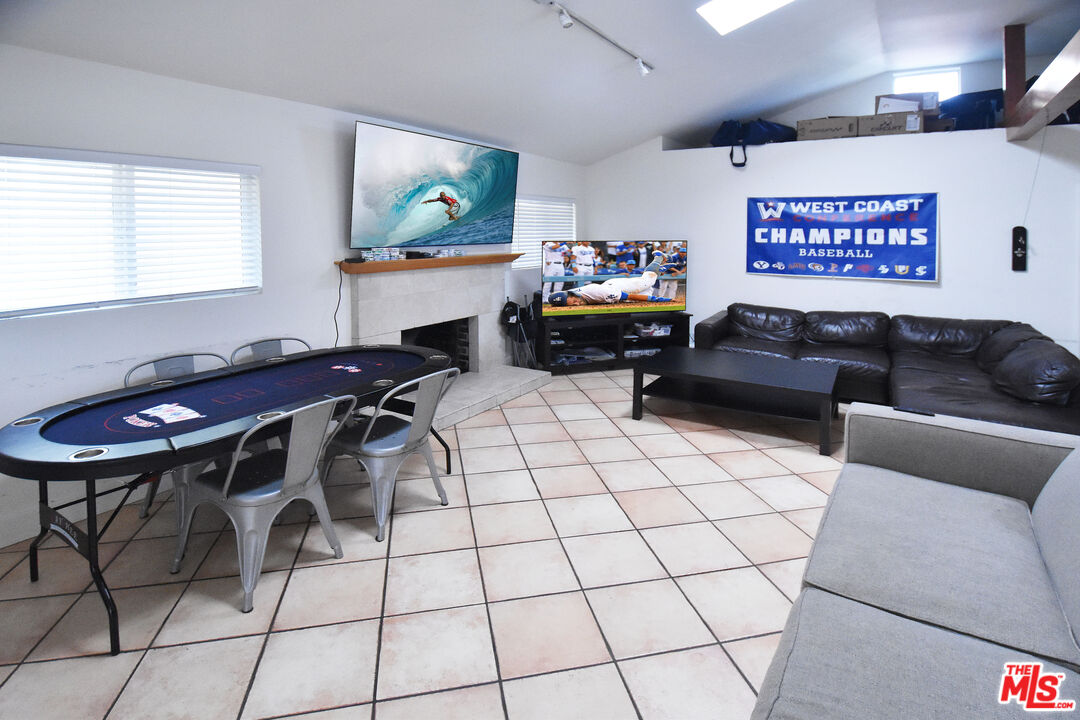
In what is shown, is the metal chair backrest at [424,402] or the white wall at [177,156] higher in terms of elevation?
the white wall at [177,156]

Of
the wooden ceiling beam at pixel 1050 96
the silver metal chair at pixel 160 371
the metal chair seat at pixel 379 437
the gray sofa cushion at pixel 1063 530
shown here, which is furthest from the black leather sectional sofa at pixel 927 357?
the silver metal chair at pixel 160 371

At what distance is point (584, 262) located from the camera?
603 centimetres

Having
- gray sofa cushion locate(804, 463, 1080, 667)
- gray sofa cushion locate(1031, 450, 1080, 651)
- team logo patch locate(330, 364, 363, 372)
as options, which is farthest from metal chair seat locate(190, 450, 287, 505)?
gray sofa cushion locate(1031, 450, 1080, 651)

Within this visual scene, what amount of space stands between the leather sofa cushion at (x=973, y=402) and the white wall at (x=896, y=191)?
127cm

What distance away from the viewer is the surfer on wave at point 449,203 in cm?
478

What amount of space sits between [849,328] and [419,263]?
12.5ft

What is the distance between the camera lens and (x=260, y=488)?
2.34 m

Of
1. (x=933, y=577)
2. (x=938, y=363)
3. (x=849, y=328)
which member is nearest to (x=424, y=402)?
(x=933, y=577)

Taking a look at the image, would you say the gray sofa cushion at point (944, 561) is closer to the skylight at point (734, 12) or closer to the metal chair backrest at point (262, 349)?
the metal chair backrest at point (262, 349)

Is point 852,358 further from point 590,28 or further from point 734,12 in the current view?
point 590,28

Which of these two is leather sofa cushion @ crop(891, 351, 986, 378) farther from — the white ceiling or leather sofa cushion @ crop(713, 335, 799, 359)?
the white ceiling

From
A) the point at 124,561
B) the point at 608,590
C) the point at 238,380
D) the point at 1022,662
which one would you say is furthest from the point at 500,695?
the point at 238,380

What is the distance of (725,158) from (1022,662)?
558 cm

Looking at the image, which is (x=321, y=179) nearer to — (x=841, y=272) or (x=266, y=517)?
(x=266, y=517)
